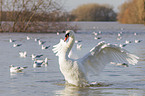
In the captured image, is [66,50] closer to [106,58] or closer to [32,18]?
[106,58]

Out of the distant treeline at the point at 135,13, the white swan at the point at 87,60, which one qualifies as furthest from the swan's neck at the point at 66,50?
the distant treeline at the point at 135,13

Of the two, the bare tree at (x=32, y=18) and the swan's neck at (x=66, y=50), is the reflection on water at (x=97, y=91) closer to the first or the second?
the swan's neck at (x=66, y=50)

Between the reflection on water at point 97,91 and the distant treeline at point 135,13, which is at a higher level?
the distant treeline at point 135,13

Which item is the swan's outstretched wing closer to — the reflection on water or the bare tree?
the reflection on water

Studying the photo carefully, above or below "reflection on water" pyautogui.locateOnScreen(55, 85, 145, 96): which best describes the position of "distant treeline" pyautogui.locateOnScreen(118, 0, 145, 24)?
above

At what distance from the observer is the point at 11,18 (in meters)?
32.6

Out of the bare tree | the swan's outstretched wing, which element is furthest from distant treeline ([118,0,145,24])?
the swan's outstretched wing

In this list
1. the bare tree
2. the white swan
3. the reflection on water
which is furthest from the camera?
the bare tree

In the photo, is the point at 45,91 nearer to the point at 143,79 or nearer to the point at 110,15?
the point at 143,79

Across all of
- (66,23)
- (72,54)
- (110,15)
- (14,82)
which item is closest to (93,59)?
(72,54)

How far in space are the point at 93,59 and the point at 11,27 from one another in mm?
23883

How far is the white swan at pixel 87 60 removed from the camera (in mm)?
8867

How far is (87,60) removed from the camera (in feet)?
30.1

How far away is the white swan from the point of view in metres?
8.87
